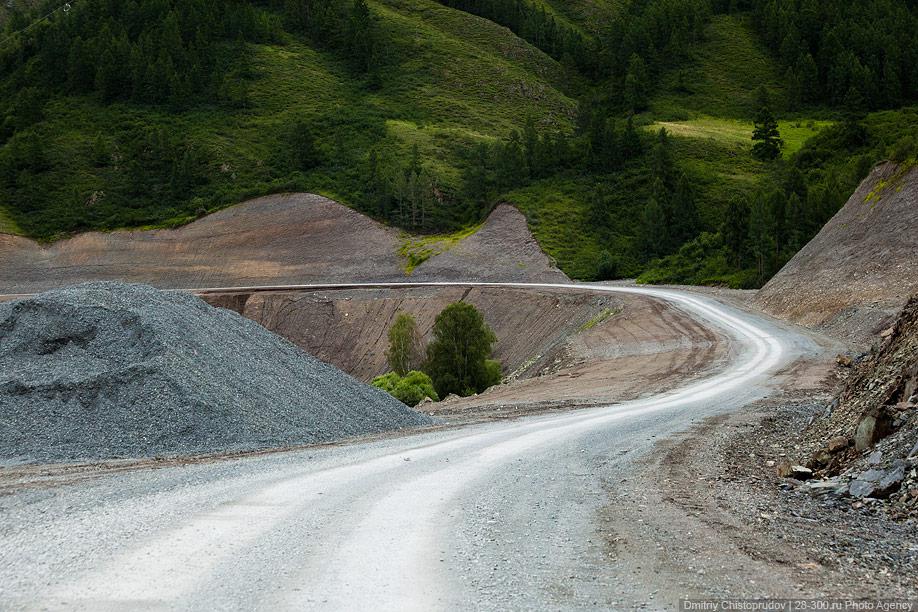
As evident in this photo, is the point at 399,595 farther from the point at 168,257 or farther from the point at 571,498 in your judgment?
the point at 168,257

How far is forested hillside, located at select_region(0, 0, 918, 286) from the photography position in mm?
70938

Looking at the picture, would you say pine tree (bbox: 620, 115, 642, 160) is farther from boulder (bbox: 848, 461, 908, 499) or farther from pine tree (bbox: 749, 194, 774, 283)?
boulder (bbox: 848, 461, 908, 499)

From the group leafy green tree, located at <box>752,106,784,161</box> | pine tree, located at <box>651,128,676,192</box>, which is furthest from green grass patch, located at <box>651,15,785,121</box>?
pine tree, located at <box>651,128,676,192</box>

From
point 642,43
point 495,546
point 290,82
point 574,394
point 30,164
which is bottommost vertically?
point 574,394

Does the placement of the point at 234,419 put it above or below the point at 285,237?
below

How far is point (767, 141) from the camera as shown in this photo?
83.9 m

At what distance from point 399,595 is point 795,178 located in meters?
62.6

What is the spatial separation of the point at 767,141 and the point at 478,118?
41303mm

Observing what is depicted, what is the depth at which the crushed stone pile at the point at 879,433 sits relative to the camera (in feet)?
27.8

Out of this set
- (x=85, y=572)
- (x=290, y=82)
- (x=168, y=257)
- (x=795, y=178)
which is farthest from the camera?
(x=290, y=82)

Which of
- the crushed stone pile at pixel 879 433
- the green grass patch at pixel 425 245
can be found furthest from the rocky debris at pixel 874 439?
the green grass patch at pixel 425 245

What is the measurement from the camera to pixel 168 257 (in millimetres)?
74812

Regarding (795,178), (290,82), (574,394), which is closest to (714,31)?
(290,82)

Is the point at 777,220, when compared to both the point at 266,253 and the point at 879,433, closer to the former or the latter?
the point at 879,433
